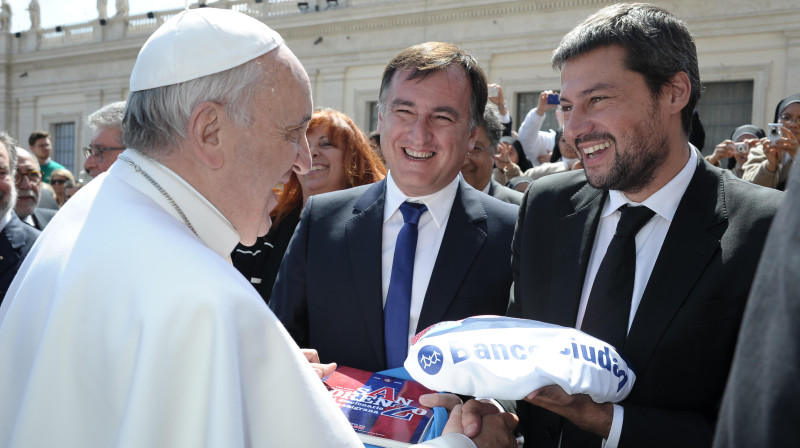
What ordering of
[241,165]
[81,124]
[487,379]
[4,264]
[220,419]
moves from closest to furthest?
[220,419]
[487,379]
[241,165]
[4,264]
[81,124]

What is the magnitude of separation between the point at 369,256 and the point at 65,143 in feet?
112

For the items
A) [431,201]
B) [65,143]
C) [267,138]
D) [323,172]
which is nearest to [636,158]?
[431,201]

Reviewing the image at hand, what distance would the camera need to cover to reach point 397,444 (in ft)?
6.39

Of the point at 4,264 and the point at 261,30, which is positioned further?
the point at 4,264

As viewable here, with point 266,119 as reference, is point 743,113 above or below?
below

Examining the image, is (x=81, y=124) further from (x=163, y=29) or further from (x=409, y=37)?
(x=163, y=29)

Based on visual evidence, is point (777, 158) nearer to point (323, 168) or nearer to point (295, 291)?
point (323, 168)

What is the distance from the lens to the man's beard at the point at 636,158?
2279 millimetres

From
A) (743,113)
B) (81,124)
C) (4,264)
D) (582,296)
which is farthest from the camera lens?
(81,124)

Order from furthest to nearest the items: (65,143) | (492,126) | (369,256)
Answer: (65,143)
(492,126)
(369,256)

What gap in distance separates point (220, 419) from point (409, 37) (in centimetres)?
2179

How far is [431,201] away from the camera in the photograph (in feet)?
9.79

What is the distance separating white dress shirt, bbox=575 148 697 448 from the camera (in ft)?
7.30

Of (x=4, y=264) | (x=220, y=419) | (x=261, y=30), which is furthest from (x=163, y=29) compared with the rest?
(x=4, y=264)
